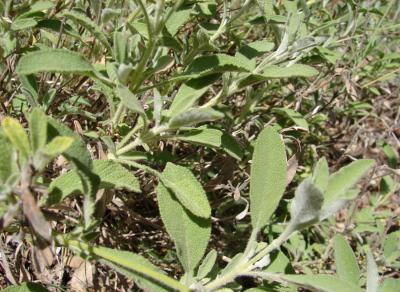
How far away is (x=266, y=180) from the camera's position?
1.49 m

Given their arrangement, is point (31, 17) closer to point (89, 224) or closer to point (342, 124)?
point (89, 224)

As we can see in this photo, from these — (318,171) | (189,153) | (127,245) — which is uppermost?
(318,171)

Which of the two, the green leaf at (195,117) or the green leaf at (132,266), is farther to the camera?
the green leaf at (195,117)

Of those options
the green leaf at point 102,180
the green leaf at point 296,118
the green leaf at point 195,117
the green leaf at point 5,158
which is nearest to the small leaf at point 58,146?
the green leaf at point 5,158

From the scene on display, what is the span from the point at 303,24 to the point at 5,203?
1.54 metres

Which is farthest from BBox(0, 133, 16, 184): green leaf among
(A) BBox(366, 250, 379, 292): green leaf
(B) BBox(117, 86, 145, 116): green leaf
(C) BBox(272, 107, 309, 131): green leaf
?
(C) BBox(272, 107, 309, 131): green leaf

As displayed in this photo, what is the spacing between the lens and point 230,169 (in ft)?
7.34

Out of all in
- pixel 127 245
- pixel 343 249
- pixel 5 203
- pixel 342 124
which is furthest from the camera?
pixel 342 124

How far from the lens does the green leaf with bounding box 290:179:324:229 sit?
115 cm

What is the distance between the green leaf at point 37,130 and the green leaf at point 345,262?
41.6 inches

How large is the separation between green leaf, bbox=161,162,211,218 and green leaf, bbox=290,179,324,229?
31 centimetres

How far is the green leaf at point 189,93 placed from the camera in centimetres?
150

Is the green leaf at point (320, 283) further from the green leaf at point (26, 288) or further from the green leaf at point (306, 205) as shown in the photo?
the green leaf at point (26, 288)

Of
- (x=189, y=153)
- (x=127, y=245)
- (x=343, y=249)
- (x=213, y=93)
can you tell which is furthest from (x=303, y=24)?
(x=127, y=245)
